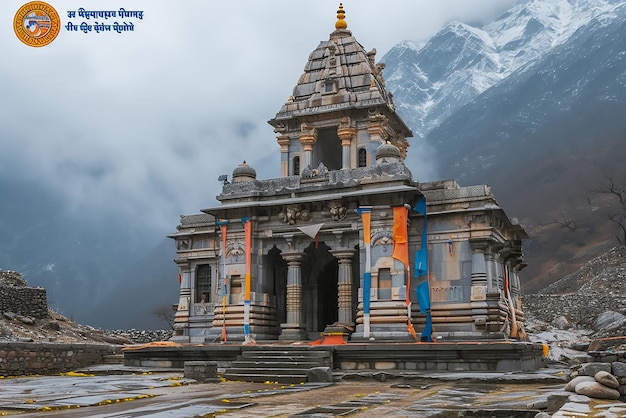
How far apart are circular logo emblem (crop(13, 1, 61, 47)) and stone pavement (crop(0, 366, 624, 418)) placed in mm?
13272

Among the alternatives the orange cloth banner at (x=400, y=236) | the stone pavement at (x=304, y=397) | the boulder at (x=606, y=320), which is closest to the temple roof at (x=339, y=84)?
the orange cloth banner at (x=400, y=236)

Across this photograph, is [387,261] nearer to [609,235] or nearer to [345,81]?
[345,81]

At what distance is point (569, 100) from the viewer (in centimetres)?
14775

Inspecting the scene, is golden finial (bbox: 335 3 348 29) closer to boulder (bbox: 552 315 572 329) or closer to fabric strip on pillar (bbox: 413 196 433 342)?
fabric strip on pillar (bbox: 413 196 433 342)

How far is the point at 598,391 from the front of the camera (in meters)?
9.81

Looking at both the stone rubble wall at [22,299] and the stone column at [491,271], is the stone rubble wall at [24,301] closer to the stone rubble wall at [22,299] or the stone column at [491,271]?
the stone rubble wall at [22,299]

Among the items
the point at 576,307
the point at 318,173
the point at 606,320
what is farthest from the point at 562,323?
the point at 318,173

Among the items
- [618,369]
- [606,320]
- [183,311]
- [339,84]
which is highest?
[339,84]

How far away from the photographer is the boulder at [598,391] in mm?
9805

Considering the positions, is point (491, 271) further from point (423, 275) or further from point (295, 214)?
point (295, 214)

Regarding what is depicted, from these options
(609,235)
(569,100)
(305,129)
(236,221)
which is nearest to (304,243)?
(236,221)

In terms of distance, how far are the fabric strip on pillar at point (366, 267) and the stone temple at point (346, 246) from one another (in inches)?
1.6

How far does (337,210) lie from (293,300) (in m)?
4.18

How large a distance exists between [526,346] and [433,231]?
612 cm
